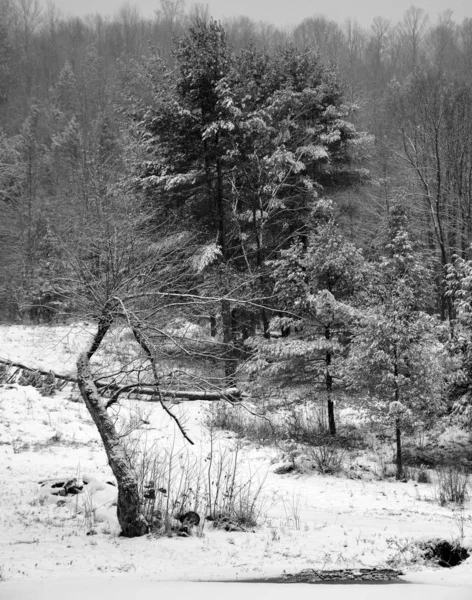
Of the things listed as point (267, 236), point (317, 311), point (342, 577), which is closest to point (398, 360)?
point (317, 311)

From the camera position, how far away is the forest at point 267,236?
33.1ft

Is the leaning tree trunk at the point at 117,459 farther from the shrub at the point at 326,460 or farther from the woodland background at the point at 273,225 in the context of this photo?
the shrub at the point at 326,460

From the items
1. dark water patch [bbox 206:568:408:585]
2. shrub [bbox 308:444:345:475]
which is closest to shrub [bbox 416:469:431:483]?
shrub [bbox 308:444:345:475]

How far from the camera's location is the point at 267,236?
2191cm

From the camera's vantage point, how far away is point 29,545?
6.40 meters

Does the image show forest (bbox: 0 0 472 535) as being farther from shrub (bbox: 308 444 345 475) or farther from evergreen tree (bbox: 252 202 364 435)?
shrub (bbox: 308 444 345 475)

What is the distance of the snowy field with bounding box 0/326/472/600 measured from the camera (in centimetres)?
532

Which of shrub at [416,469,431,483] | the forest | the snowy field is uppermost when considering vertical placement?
the forest

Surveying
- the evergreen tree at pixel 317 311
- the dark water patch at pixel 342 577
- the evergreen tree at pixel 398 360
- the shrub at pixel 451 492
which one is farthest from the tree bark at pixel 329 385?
the dark water patch at pixel 342 577

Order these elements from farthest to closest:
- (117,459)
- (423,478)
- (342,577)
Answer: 1. (423,478)
2. (117,459)
3. (342,577)

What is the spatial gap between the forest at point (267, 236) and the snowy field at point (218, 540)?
1973 millimetres

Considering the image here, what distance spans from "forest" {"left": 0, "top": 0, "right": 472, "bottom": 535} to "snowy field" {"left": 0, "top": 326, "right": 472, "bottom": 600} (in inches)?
77.7

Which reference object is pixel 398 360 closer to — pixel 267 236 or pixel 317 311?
pixel 317 311

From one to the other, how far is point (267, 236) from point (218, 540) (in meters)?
16.2
